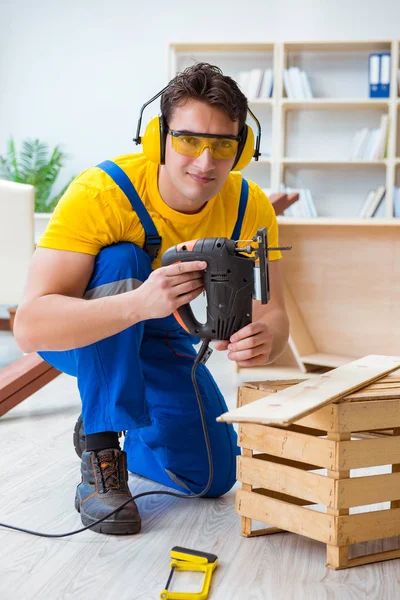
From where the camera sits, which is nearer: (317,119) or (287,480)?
(287,480)

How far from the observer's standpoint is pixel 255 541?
1680 mm

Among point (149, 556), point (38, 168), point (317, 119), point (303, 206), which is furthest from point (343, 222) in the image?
point (38, 168)

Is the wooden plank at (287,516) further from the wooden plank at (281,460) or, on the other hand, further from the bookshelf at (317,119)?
the bookshelf at (317,119)

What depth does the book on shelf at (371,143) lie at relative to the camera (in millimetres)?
5945

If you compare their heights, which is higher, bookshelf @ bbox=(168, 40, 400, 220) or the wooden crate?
bookshelf @ bbox=(168, 40, 400, 220)

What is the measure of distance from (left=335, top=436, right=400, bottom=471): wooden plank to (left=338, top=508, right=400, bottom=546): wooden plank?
4.1 inches

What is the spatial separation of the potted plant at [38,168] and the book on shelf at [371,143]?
2.41 metres

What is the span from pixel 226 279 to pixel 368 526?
584mm

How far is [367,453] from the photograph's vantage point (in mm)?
1521

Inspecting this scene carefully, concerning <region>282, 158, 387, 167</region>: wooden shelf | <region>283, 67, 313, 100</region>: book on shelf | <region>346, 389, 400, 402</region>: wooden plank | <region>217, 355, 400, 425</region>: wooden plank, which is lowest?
<region>346, 389, 400, 402</region>: wooden plank

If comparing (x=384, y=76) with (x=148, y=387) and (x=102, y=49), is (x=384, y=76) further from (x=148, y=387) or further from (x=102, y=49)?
(x=148, y=387)

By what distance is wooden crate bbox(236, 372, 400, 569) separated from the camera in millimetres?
1479

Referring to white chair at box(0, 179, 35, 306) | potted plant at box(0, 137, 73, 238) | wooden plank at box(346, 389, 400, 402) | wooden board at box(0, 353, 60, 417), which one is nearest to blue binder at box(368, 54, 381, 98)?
potted plant at box(0, 137, 73, 238)

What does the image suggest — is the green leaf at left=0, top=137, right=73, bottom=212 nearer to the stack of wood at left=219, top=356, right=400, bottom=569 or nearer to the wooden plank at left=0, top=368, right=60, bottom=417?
the wooden plank at left=0, top=368, right=60, bottom=417
